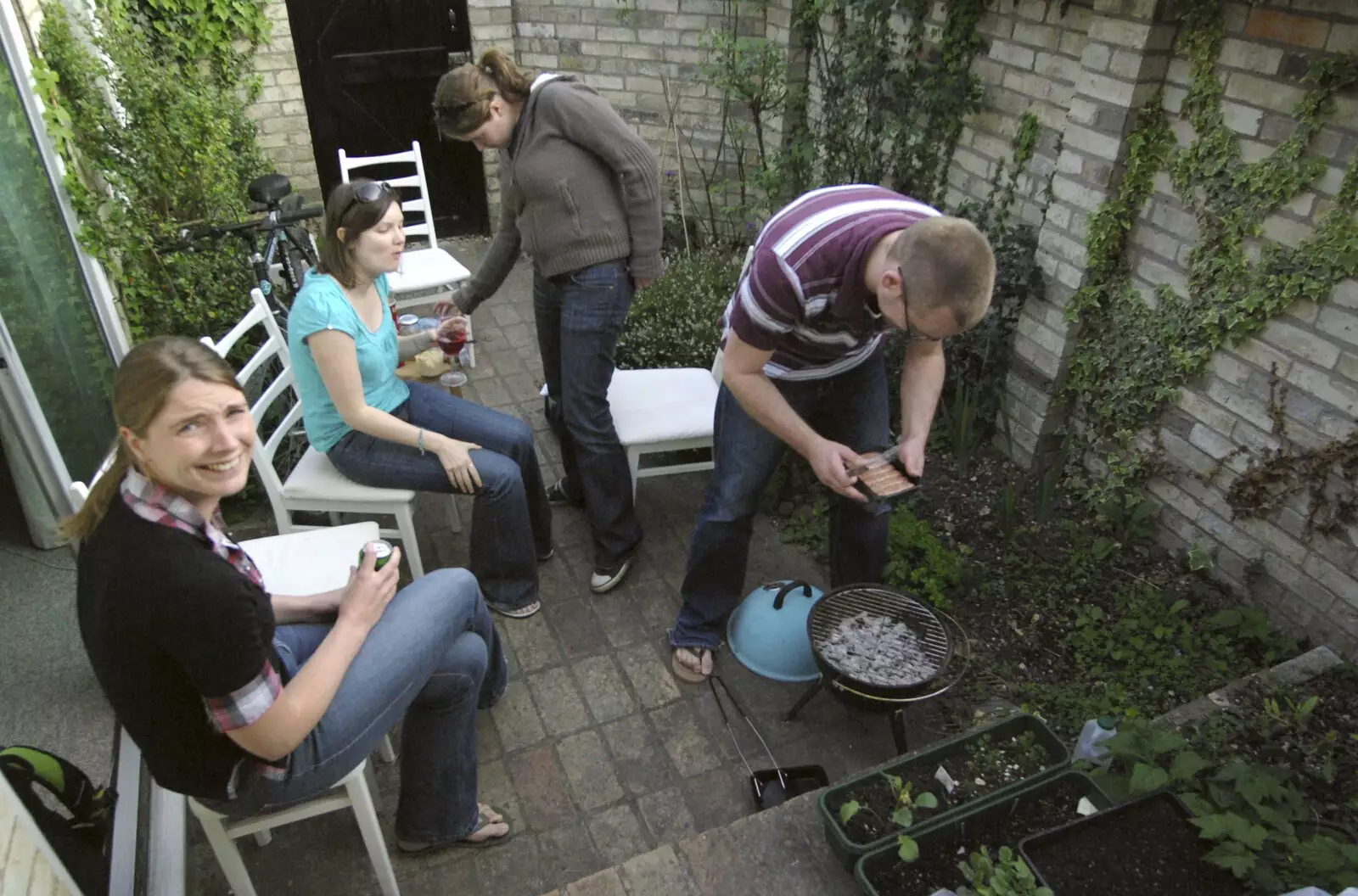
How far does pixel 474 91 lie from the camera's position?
288 centimetres

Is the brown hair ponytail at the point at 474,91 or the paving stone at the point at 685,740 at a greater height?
the brown hair ponytail at the point at 474,91

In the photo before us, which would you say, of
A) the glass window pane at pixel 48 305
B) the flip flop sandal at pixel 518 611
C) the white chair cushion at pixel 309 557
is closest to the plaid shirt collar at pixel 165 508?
the white chair cushion at pixel 309 557

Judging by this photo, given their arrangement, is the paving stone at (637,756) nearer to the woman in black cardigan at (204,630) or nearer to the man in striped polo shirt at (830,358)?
the man in striped polo shirt at (830,358)

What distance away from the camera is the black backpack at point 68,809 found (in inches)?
78.5

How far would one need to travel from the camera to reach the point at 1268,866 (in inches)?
73.2

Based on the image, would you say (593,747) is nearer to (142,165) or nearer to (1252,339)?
(1252,339)

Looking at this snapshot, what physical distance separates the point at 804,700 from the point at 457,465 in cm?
135

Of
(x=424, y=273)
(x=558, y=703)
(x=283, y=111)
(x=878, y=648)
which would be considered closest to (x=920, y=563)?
(x=878, y=648)

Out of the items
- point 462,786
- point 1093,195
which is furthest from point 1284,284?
point 462,786

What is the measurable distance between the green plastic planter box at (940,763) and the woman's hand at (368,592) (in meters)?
1.14

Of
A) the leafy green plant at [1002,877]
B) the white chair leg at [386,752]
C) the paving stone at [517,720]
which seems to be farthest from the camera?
the paving stone at [517,720]

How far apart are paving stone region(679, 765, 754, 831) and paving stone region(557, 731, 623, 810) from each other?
0.74 feet

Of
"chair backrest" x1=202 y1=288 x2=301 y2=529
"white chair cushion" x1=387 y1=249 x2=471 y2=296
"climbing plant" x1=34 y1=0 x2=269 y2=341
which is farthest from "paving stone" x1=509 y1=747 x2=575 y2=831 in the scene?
"white chair cushion" x1=387 y1=249 x2=471 y2=296

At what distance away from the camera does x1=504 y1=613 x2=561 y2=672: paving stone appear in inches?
124
